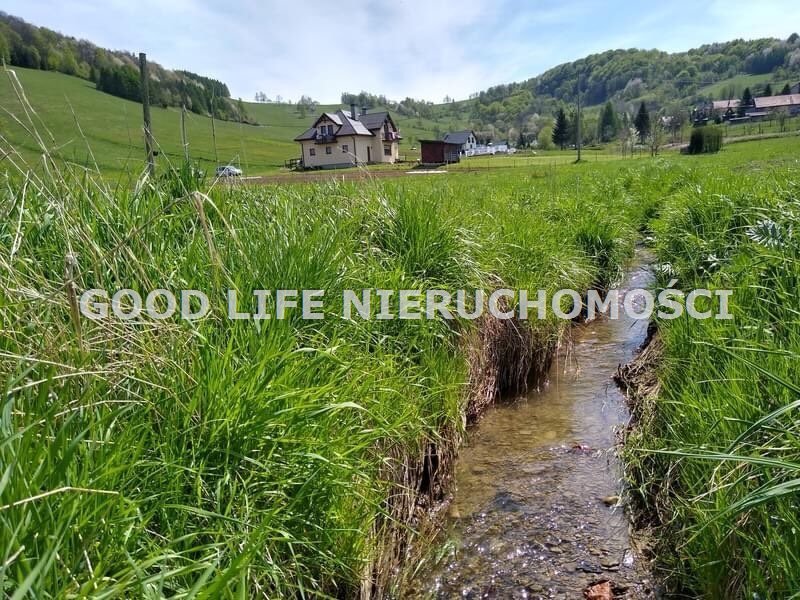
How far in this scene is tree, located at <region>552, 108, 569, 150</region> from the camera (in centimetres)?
9581

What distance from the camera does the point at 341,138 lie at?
198 feet

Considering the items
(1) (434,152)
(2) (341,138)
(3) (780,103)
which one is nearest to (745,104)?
(3) (780,103)

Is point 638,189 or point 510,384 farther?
point 638,189

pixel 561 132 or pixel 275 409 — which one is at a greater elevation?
pixel 561 132

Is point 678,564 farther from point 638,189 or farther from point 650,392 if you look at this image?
point 638,189

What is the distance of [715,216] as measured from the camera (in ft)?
17.2

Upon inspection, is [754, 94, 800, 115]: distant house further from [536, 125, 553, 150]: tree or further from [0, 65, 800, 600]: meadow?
[0, 65, 800, 600]: meadow

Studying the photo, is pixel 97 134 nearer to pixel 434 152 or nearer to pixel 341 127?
pixel 341 127

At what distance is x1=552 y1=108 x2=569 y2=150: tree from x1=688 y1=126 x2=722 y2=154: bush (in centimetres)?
5615

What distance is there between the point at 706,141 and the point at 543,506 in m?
47.9

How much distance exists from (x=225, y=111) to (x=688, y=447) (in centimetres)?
418

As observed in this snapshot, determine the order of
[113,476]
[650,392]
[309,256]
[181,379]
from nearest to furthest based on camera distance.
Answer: [113,476]
[181,379]
[309,256]
[650,392]

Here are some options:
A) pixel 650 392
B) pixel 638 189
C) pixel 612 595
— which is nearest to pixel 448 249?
pixel 650 392

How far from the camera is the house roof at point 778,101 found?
328 feet
